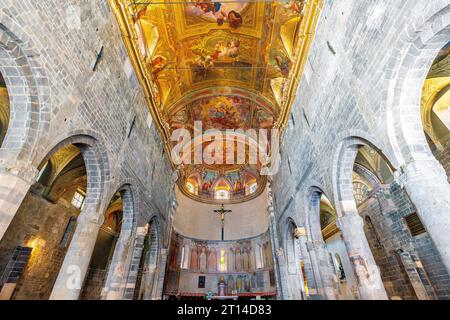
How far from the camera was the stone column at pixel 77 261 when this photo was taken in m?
5.65

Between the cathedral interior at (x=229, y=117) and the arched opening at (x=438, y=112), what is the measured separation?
46 millimetres

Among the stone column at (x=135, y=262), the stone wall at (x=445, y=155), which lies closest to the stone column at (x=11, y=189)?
the stone column at (x=135, y=262)

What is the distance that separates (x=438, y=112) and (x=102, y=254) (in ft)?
62.7

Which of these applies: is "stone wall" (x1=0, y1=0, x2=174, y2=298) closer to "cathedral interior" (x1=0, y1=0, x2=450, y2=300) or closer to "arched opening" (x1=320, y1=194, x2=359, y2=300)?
"cathedral interior" (x1=0, y1=0, x2=450, y2=300)

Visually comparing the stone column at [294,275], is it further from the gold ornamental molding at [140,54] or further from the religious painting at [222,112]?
the religious painting at [222,112]

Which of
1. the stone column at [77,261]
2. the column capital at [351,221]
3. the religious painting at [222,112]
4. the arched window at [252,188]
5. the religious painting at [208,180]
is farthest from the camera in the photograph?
the religious painting at [208,180]

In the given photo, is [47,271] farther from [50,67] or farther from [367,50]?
[367,50]

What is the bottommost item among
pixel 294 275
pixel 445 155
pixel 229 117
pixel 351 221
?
pixel 294 275

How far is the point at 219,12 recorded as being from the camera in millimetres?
12594

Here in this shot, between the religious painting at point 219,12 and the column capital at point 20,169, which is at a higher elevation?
the religious painting at point 219,12

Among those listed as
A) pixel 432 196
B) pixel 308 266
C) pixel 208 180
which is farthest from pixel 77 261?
pixel 208 180

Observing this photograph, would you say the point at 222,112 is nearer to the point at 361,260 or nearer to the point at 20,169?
the point at 361,260

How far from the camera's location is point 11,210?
13.5 ft

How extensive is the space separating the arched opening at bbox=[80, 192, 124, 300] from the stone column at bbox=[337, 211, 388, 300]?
1161 centimetres
